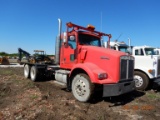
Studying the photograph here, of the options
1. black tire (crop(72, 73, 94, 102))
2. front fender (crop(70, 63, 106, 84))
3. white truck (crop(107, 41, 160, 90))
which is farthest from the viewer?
white truck (crop(107, 41, 160, 90))

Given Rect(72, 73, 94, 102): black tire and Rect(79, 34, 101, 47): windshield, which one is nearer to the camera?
Rect(72, 73, 94, 102): black tire

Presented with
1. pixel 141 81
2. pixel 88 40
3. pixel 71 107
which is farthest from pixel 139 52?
pixel 71 107

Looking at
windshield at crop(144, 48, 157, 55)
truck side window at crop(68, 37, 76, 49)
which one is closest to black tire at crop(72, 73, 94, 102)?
truck side window at crop(68, 37, 76, 49)

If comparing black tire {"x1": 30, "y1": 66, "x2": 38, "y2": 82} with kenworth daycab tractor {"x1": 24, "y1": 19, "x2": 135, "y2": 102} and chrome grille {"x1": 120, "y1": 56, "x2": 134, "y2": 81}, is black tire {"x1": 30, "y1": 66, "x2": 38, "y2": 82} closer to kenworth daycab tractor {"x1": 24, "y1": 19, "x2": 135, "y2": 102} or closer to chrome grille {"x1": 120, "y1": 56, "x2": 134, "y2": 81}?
A: kenworth daycab tractor {"x1": 24, "y1": 19, "x2": 135, "y2": 102}

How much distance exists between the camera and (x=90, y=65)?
602 cm

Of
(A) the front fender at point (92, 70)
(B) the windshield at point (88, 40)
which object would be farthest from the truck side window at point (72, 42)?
(A) the front fender at point (92, 70)

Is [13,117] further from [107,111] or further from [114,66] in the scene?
[114,66]

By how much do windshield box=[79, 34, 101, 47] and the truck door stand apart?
303 mm

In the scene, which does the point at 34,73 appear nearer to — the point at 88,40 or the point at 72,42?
the point at 72,42

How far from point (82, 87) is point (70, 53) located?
1813 millimetres

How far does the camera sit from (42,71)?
10.1m

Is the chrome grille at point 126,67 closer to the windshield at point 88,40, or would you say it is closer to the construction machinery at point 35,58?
the windshield at point 88,40

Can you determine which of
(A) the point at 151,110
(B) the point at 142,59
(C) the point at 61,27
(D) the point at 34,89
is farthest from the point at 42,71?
(A) the point at 151,110

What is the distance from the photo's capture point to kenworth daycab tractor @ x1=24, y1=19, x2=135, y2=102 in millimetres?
5531
